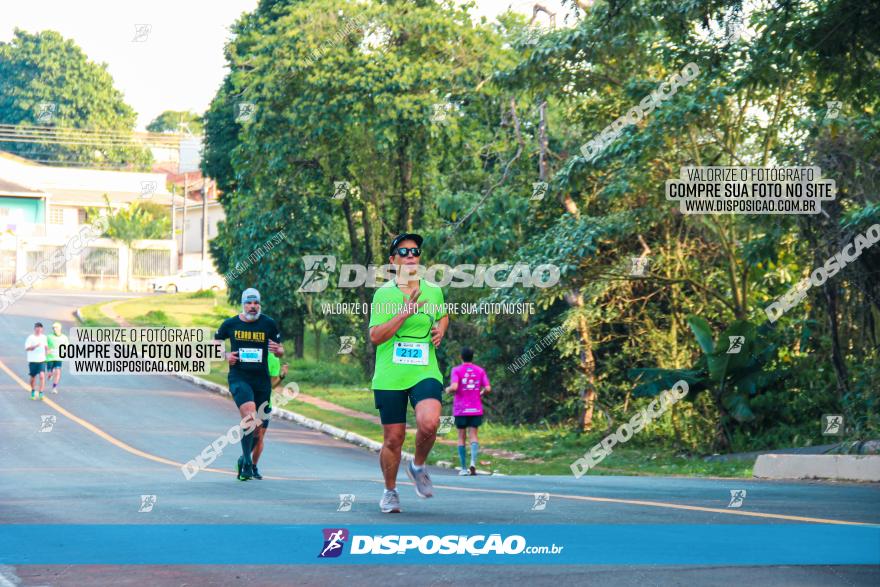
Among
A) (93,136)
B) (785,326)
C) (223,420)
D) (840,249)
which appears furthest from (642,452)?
(93,136)

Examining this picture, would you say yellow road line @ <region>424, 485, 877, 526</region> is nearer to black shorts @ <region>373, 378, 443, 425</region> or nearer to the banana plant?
black shorts @ <region>373, 378, 443, 425</region>

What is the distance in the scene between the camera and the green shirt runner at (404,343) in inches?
329

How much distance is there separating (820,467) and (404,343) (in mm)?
7731

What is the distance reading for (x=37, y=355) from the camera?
1110 inches

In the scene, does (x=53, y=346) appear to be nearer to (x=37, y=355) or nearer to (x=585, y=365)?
(x=37, y=355)

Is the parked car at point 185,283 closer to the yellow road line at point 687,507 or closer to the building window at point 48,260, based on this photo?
the building window at point 48,260

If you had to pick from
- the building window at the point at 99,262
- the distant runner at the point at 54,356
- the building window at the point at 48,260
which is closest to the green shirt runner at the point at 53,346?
the distant runner at the point at 54,356

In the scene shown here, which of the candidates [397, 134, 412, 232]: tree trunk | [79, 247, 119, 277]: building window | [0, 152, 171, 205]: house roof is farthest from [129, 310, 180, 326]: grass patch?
[0, 152, 171, 205]: house roof

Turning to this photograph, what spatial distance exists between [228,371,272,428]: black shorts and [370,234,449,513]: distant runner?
4.78 meters

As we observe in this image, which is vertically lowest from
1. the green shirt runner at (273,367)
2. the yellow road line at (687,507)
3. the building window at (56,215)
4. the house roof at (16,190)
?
the yellow road line at (687,507)

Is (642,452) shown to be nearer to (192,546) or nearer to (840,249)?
(840,249)

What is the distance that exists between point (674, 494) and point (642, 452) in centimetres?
1065

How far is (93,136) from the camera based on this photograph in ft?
301

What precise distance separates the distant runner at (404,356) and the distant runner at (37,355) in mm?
21395
